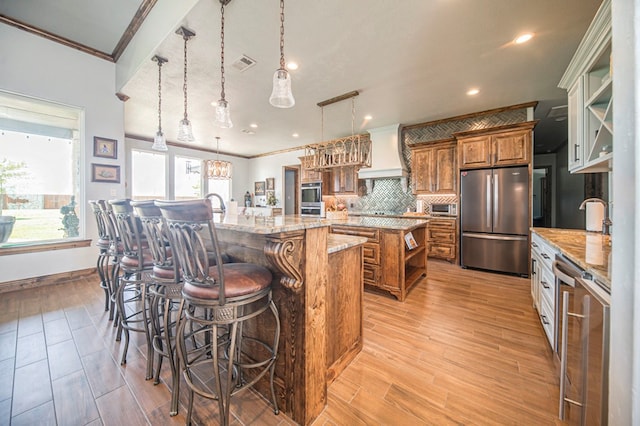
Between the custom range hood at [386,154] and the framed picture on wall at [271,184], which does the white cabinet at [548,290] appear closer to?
the custom range hood at [386,154]

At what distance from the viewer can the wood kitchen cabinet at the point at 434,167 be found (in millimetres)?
4531

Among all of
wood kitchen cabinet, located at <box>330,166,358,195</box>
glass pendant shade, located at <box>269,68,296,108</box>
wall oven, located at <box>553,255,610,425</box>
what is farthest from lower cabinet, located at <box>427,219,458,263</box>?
glass pendant shade, located at <box>269,68,296,108</box>

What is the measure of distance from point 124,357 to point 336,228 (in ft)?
7.96

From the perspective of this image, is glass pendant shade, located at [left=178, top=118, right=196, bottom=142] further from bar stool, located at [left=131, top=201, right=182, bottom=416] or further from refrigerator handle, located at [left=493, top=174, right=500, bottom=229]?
refrigerator handle, located at [left=493, top=174, right=500, bottom=229]

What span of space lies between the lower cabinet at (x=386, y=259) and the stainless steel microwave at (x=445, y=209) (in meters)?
1.97

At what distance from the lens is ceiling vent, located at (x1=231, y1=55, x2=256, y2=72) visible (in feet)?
9.09

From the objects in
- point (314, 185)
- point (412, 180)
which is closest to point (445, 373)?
point (412, 180)

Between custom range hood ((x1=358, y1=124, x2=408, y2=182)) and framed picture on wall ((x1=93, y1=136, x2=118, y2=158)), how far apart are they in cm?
487

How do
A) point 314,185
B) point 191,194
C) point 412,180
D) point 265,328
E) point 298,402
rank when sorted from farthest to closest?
point 191,194
point 314,185
point 412,180
point 265,328
point 298,402

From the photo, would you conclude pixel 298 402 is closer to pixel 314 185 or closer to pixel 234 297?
pixel 234 297

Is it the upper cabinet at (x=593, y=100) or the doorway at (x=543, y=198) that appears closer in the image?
the upper cabinet at (x=593, y=100)

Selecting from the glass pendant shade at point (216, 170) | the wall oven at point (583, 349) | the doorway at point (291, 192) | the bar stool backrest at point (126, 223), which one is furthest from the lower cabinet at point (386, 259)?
the doorway at point (291, 192)

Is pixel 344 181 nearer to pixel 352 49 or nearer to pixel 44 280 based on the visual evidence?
pixel 352 49

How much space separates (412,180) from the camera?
5105 millimetres
